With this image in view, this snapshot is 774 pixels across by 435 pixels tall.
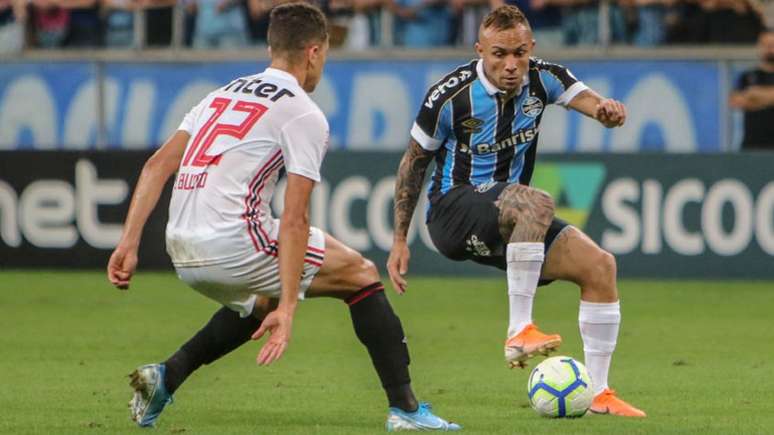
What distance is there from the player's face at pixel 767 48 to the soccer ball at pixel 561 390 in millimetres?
10090

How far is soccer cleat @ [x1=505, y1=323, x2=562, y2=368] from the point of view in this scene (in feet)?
22.4

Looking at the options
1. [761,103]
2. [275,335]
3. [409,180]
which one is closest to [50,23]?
[761,103]

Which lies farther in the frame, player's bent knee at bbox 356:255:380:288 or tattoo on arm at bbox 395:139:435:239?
tattoo on arm at bbox 395:139:435:239

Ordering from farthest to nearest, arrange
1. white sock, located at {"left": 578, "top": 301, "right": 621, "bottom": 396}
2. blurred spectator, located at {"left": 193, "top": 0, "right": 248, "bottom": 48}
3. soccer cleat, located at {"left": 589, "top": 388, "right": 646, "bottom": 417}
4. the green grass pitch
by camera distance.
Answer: blurred spectator, located at {"left": 193, "top": 0, "right": 248, "bottom": 48} < white sock, located at {"left": 578, "top": 301, "right": 621, "bottom": 396} < soccer cleat, located at {"left": 589, "top": 388, "right": 646, "bottom": 417} < the green grass pitch

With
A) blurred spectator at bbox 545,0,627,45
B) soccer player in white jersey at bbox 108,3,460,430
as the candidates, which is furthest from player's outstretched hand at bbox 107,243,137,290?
blurred spectator at bbox 545,0,627,45

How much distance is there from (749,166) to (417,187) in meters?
8.35

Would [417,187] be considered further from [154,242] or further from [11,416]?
[154,242]

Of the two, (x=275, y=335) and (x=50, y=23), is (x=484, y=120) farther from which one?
(x=50, y=23)

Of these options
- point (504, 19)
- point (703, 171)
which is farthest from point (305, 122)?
point (703, 171)

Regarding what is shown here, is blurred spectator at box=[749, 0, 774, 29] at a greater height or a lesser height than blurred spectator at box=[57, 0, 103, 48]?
greater

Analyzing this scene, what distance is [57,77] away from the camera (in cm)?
1867

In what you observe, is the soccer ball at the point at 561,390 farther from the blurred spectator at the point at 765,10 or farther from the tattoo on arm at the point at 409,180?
the blurred spectator at the point at 765,10

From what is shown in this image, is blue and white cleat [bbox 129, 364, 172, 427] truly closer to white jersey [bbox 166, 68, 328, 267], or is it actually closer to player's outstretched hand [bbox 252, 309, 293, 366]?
white jersey [bbox 166, 68, 328, 267]

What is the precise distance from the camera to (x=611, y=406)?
7641 mm
